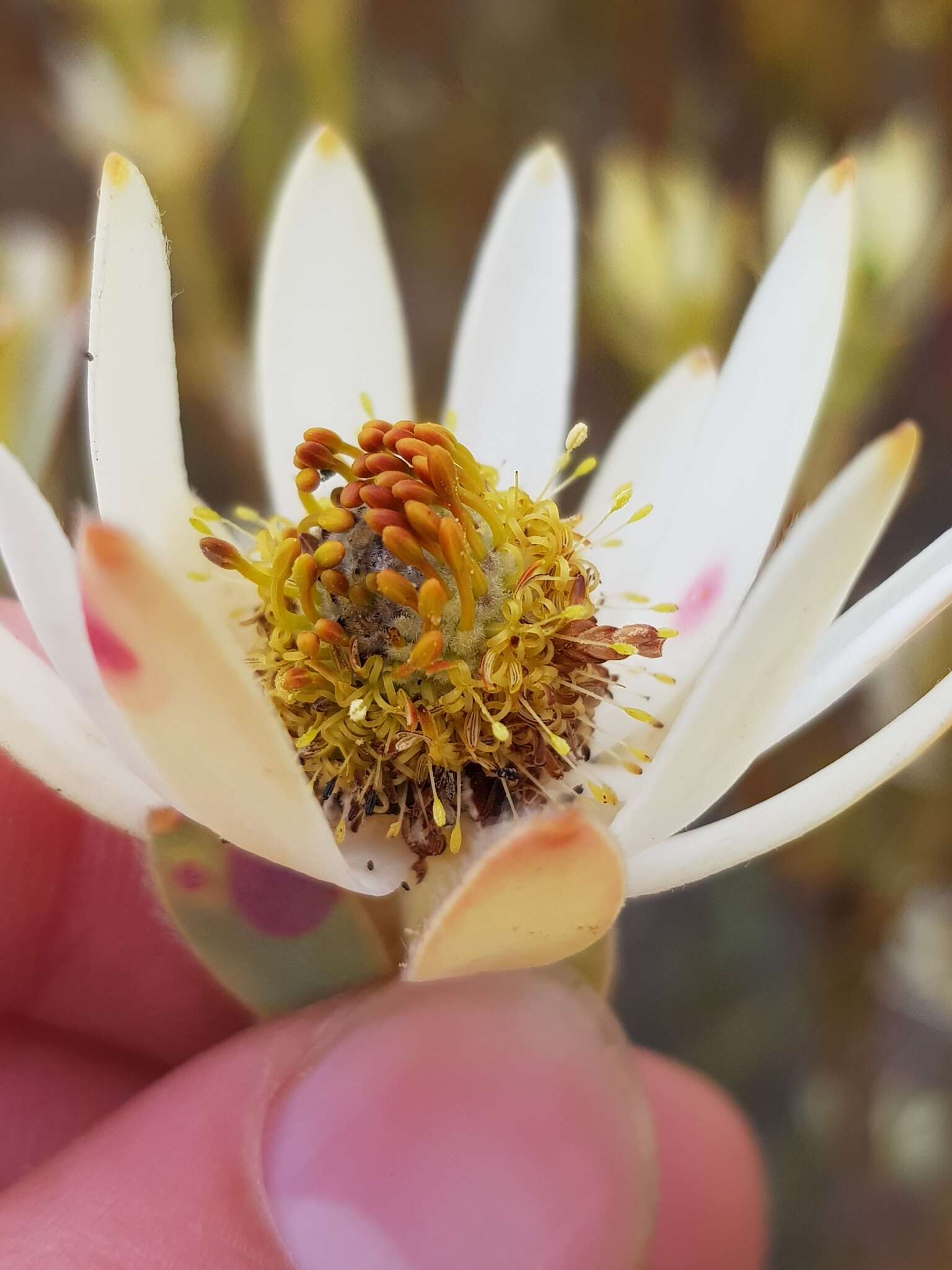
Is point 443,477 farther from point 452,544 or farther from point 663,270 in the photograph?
point 663,270

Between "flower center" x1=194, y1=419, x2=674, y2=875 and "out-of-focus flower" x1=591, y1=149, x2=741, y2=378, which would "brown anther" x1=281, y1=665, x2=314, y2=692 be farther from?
"out-of-focus flower" x1=591, y1=149, x2=741, y2=378

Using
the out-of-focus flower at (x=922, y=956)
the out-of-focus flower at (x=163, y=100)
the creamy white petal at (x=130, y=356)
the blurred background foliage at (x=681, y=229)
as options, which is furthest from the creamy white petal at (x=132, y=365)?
the out-of-focus flower at (x=922, y=956)

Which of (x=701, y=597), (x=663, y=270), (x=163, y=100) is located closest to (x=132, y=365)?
(x=701, y=597)

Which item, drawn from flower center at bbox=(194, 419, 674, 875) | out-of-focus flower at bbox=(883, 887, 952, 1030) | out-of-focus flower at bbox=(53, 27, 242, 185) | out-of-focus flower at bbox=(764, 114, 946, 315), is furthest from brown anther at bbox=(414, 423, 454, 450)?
out-of-focus flower at bbox=(883, 887, 952, 1030)

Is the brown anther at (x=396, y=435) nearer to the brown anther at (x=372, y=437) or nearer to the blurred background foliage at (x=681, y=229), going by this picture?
the brown anther at (x=372, y=437)

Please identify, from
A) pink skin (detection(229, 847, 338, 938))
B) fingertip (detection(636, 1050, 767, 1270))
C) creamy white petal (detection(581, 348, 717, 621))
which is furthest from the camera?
fingertip (detection(636, 1050, 767, 1270))

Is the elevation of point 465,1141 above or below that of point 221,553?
below
